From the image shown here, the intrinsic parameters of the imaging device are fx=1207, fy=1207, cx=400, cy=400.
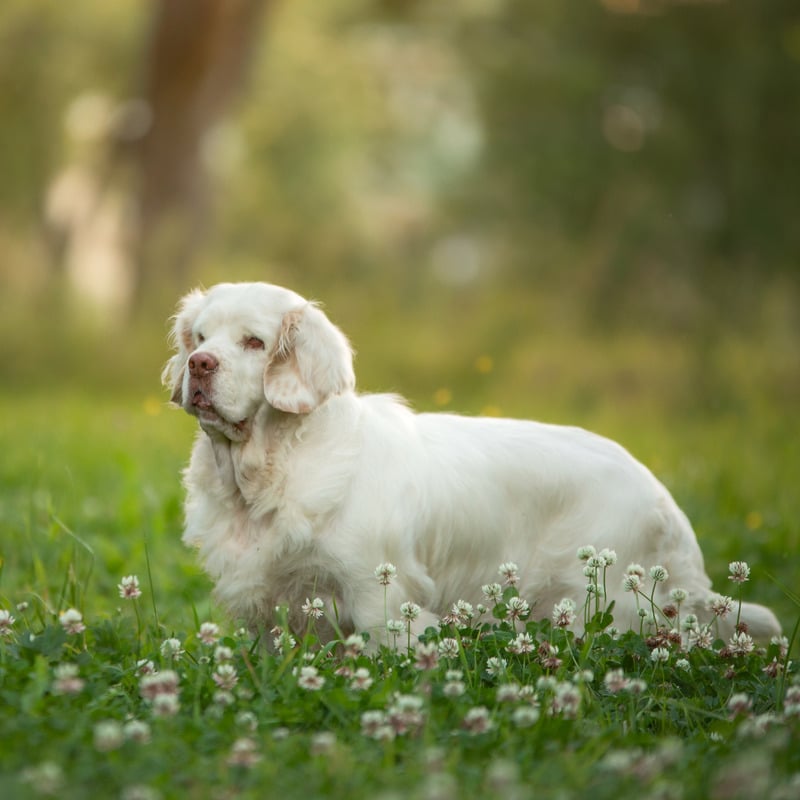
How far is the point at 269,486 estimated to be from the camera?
3.92m

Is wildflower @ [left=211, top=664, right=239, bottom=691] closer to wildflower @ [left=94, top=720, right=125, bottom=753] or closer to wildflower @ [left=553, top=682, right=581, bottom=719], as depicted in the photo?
wildflower @ [left=94, top=720, right=125, bottom=753]

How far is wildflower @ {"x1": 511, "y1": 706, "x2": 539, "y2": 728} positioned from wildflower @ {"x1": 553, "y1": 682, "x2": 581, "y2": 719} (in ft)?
0.22

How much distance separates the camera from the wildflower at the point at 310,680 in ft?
10.2

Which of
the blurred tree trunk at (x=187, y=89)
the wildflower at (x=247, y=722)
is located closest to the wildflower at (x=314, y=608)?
the wildflower at (x=247, y=722)

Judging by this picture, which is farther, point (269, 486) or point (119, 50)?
point (119, 50)

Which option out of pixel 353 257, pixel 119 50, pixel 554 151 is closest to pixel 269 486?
pixel 554 151

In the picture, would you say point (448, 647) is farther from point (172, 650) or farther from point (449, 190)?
point (449, 190)

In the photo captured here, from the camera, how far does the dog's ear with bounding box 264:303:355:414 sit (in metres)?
3.83

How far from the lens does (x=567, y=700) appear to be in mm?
3000

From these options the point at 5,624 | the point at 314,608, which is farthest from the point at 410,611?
the point at 5,624

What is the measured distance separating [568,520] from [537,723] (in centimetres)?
130

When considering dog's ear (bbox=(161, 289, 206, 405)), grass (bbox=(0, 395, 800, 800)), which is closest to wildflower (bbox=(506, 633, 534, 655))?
grass (bbox=(0, 395, 800, 800))

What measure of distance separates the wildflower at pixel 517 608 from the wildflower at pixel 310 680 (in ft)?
2.44

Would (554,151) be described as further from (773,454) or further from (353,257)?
(773,454)
